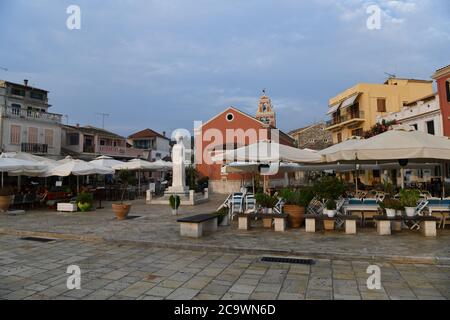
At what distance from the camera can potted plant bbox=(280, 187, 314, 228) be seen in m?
8.57

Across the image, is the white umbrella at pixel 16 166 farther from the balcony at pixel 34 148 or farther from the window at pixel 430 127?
A: the window at pixel 430 127

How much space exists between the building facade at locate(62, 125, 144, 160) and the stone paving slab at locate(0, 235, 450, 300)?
3161cm

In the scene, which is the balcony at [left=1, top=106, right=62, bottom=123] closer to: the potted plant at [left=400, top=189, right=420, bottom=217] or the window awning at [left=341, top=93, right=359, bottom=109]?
the potted plant at [left=400, top=189, right=420, bottom=217]

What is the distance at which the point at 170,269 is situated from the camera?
5277 mm

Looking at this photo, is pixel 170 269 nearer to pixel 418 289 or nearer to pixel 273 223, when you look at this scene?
pixel 418 289

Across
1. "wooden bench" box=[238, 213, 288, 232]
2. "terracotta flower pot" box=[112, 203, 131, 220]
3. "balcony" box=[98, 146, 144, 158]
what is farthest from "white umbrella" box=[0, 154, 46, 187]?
"balcony" box=[98, 146, 144, 158]

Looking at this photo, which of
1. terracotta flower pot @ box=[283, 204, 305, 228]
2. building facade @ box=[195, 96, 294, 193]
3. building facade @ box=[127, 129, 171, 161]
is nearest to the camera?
terracotta flower pot @ box=[283, 204, 305, 228]

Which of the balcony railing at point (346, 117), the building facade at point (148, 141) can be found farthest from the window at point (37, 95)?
the balcony railing at point (346, 117)

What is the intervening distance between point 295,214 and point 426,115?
19394mm

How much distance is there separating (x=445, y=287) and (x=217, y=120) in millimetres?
30008

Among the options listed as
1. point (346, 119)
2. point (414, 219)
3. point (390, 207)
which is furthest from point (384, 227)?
point (346, 119)

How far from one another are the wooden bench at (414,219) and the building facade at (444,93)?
16.2 meters

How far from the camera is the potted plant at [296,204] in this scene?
8570mm
